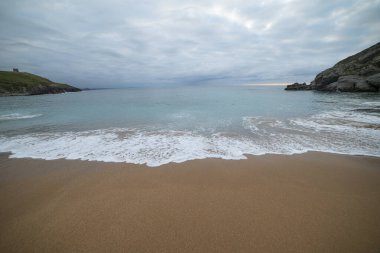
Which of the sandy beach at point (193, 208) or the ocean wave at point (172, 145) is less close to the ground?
the ocean wave at point (172, 145)

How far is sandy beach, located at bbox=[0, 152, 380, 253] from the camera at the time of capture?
3162mm

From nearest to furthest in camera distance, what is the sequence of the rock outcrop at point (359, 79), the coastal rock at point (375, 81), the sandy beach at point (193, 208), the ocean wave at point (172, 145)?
the sandy beach at point (193, 208) → the ocean wave at point (172, 145) → the coastal rock at point (375, 81) → the rock outcrop at point (359, 79)

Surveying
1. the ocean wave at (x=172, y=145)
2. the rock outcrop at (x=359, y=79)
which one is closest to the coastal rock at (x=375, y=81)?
the rock outcrop at (x=359, y=79)

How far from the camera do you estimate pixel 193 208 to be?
13.2ft

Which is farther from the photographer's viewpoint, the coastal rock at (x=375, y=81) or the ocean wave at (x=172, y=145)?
the coastal rock at (x=375, y=81)

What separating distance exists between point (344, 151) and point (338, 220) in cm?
555

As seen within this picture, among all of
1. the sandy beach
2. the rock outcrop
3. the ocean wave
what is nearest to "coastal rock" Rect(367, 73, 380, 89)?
the rock outcrop

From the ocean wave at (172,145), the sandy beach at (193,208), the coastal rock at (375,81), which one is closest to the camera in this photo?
the sandy beach at (193,208)

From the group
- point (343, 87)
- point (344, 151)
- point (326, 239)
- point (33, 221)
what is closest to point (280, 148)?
point (344, 151)

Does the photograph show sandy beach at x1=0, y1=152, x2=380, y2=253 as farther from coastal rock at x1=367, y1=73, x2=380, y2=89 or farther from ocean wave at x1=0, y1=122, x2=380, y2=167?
coastal rock at x1=367, y1=73, x2=380, y2=89

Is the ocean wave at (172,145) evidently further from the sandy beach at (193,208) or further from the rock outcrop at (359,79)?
the rock outcrop at (359,79)

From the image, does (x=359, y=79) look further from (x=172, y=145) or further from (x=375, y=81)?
(x=172, y=145)

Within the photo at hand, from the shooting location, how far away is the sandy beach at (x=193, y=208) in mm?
3162

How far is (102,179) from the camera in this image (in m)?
5.46
